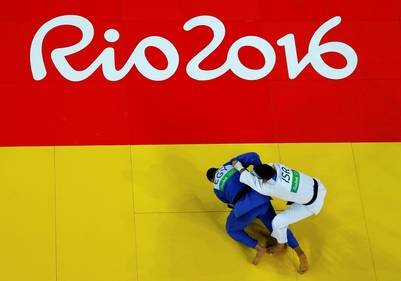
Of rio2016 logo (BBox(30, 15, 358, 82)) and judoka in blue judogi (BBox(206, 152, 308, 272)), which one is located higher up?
rio2016 logo (BBox(30, 15, 358, 82))

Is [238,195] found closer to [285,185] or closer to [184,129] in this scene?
[285,185]

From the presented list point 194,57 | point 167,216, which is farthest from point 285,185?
point 194,57

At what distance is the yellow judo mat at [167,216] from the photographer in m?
5.12

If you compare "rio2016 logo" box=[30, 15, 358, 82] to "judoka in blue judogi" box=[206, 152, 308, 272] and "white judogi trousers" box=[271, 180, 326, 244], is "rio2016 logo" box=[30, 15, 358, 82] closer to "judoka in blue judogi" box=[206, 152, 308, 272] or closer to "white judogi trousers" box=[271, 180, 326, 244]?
"judoka in blue judogi" box=[206, 152, 308, 272]

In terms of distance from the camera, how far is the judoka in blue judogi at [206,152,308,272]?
4910 mm

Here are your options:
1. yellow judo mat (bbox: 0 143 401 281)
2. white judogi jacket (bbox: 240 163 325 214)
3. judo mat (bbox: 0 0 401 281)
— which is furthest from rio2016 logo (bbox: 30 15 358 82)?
white judogi jacket (bbox: 240 163 325 214)

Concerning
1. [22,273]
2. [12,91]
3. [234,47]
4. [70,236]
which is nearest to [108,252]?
[70,236]

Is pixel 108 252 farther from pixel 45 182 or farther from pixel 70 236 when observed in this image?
pixel 45 182

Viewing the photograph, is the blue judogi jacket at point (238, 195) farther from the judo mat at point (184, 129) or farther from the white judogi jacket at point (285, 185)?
the judo mat at point (184, 129)

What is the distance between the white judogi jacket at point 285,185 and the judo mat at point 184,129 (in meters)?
0.63

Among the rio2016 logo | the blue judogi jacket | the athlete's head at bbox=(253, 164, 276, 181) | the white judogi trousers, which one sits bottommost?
the white judogi trousers

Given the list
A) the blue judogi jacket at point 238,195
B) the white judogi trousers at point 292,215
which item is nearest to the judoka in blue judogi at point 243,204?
the blue judogi jacket at point 238,195

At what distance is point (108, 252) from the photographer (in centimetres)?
516

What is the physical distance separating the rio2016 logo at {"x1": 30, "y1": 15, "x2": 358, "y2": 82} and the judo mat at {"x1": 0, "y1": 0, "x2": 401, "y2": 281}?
0.01m
